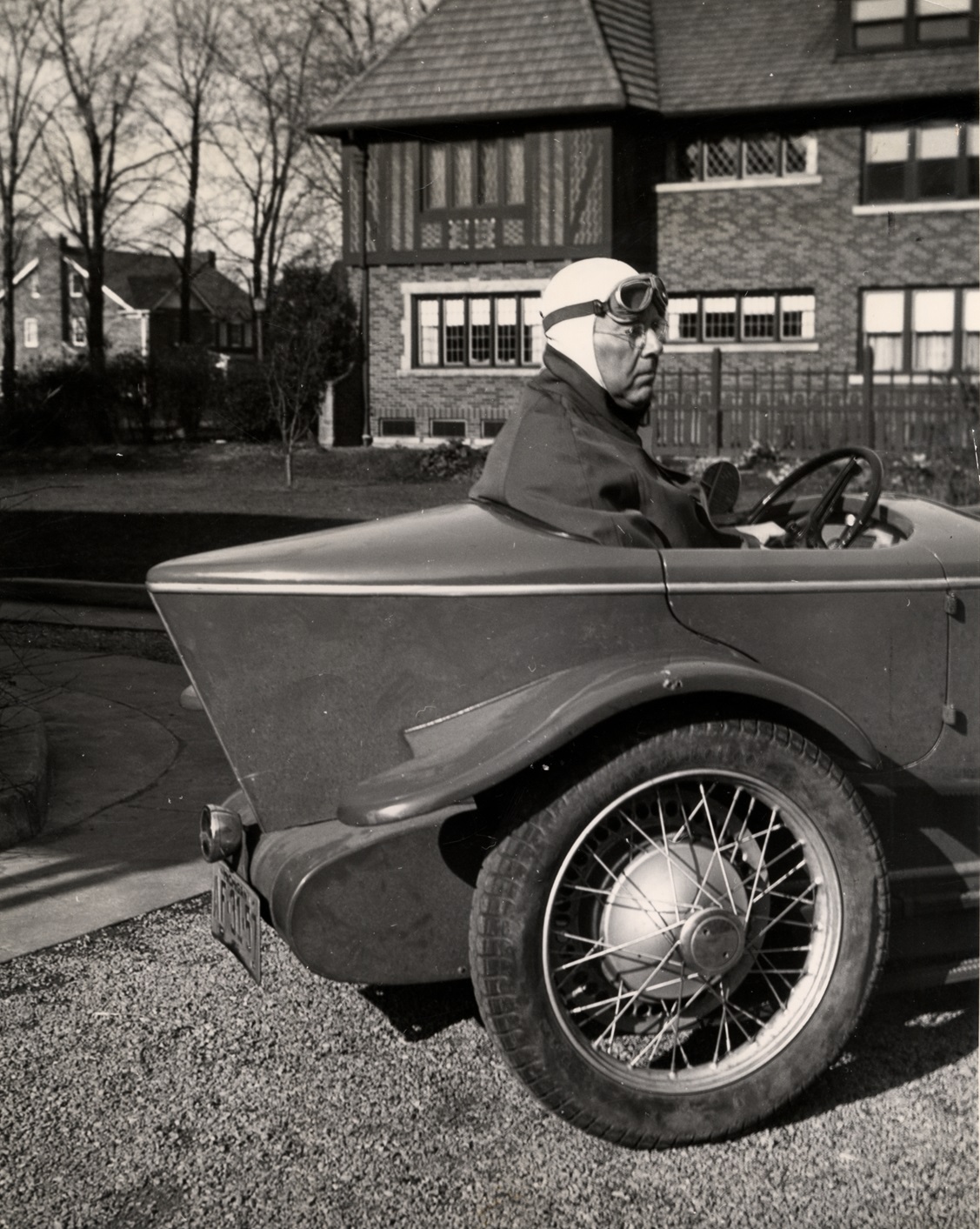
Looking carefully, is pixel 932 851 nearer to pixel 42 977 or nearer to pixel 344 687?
pixel 344 687

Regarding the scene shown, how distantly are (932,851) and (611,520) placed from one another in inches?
40.6

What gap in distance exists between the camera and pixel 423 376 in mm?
30219

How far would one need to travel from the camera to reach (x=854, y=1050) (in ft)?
10.2

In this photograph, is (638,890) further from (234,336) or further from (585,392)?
(234,336)

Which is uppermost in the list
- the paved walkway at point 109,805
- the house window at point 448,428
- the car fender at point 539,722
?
the house window at point 448,428

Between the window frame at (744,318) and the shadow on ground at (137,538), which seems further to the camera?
the window frame at (744,318)

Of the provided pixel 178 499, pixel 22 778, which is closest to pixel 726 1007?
pixel 22 778

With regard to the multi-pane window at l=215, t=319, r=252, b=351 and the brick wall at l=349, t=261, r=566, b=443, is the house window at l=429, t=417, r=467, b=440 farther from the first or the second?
the multi-pane window at l=215, t=319, r=252, b=351

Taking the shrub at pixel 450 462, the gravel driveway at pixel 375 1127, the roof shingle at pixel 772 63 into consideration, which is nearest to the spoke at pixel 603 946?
the gravel driveway at pixel 375 1127

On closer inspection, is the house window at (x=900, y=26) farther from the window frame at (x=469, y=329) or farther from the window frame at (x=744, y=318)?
the window frame at (x=469, y=329)

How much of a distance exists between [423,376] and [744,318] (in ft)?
22.5

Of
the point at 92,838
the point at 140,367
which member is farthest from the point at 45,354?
the point at 92,838

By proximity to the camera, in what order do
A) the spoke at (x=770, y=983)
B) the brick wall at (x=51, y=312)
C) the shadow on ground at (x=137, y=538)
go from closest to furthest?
the spoke at (x=770, y=983)
the shadow on ground at (x=137, y=538)
the brick wall at (x=51, y=312)

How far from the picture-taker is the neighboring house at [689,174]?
27.2m
